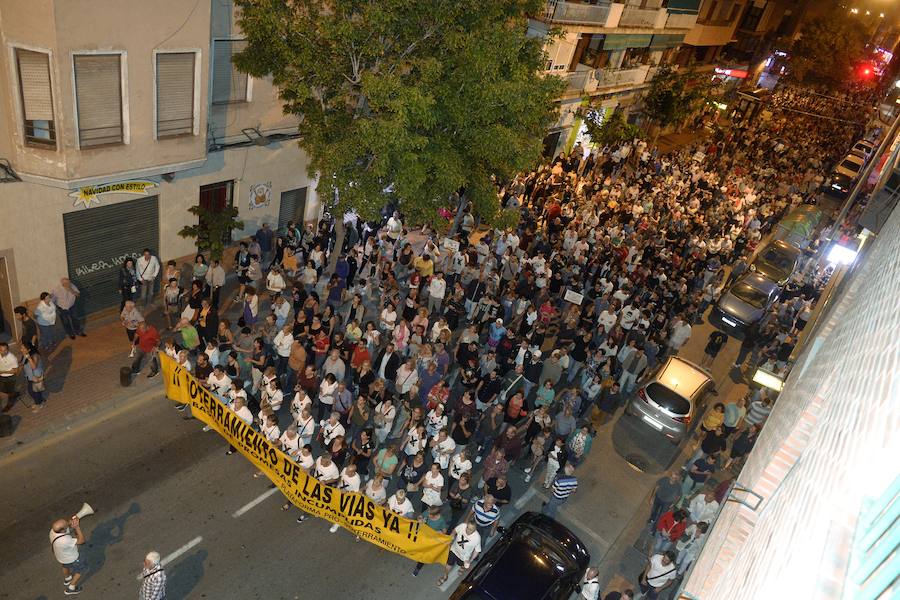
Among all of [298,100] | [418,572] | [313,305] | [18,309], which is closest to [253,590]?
[418,572]

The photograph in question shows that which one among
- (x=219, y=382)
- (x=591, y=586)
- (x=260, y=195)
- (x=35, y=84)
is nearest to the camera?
(x=591, y=586)

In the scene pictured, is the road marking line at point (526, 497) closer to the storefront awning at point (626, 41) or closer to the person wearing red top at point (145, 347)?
the person wearing red top at point (145, 347)

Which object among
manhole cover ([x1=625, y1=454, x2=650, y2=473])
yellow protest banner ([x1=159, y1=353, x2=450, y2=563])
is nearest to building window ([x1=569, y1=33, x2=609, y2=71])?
manhole cover ([x1=625, y1=454, x2=650, y2=473])

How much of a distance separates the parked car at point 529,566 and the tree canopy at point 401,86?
25.2 ft

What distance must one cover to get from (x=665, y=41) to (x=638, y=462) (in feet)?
109

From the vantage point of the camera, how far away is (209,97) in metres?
16.3

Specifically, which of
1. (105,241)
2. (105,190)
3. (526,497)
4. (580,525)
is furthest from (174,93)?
(580,525)

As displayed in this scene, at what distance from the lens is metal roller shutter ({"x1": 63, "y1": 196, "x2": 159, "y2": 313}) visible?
14.8 metres

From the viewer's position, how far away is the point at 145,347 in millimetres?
13227

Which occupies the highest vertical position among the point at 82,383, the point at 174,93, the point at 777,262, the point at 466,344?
the point at 174,93

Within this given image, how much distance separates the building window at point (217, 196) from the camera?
17781 mm

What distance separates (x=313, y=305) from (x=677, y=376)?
9.13m

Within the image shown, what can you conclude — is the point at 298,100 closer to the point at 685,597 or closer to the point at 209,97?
the point at 209,97

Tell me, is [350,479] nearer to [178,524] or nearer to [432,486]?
[432,486]
